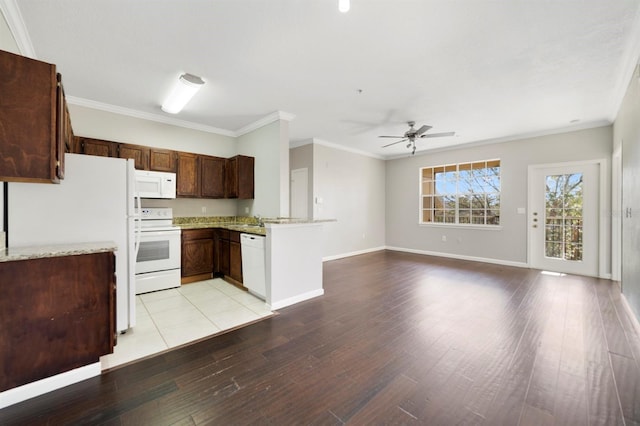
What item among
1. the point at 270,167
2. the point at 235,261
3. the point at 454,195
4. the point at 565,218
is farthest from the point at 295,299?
the point at 565,218

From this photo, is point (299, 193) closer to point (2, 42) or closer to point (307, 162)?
point (307, 162)

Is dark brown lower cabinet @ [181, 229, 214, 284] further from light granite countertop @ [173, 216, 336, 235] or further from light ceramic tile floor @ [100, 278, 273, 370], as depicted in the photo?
light ceramic tile floor @ [100, 278, 273, 370]

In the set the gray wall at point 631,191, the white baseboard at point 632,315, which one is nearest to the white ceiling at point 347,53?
the gray wall at point 631,191

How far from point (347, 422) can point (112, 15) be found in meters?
3.37

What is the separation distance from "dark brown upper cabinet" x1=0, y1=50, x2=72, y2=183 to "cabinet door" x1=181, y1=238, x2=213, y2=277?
2.57 metres


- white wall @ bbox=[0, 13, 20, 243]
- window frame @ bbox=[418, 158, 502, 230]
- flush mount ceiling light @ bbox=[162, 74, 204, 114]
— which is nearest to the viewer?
white wall @ bbox=[0, 13, 20, 243]

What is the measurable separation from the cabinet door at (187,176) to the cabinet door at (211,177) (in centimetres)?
10

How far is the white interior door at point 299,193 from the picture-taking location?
238 inches

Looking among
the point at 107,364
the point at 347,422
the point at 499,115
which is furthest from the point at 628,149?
the point at 107,364

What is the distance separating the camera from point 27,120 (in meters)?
1.62

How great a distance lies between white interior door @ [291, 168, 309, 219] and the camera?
6.05 m

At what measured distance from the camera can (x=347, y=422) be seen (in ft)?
4.93

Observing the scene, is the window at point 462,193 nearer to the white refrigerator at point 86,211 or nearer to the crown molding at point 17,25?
the white refrigerator at point 86,211

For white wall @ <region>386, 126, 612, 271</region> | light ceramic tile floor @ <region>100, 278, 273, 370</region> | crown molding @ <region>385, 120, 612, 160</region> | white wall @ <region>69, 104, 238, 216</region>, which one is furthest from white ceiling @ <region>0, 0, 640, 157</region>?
light ceramic tile floor @ <region>100, 278, 273, 370</region>
